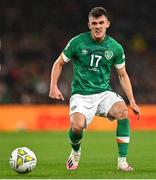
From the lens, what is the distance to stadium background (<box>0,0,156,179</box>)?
1991 cm

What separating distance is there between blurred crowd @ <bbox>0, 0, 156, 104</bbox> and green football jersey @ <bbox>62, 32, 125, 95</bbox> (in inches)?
500

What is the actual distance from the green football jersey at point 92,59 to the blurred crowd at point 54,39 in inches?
500

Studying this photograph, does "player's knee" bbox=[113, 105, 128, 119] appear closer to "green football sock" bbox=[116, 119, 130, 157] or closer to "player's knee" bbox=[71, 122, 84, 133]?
"green football sock" bbox=[116, 119, 130, 157]

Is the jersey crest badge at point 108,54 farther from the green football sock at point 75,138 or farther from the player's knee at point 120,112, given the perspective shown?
the green football sock at point 75,138

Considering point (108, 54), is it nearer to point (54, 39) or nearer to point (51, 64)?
point (51, 64)

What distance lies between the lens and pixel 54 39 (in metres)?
24.5

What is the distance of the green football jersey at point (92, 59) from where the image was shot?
9.43 m

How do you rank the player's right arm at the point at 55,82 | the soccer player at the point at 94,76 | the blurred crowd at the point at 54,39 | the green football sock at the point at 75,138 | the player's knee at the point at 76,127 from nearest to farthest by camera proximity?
1. the player's right arm at the point at 55,82
2. the player's knee at the point at 76,127
3. the soccer player at the point at 94,76
4. the green football sock at the point at 75,138
5. the blurred crowd at the point at 54,39

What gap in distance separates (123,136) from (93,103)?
598 millimetres

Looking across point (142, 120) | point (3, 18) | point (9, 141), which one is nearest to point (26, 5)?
point (3, 18)

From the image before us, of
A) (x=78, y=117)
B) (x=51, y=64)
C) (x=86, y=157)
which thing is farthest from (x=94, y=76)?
(x=51, y=64)

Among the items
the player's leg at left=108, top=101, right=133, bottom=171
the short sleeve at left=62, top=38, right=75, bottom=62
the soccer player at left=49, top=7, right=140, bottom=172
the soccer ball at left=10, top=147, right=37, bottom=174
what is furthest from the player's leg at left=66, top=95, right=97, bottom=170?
the soccer ball at left=10, top=147, right=37, bottom=174

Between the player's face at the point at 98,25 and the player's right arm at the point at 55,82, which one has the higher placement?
the player's face at the point at 98,25

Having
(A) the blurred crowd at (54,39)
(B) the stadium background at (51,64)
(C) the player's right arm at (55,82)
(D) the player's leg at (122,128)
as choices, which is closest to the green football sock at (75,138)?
(D) the player's leg at (122,128)
